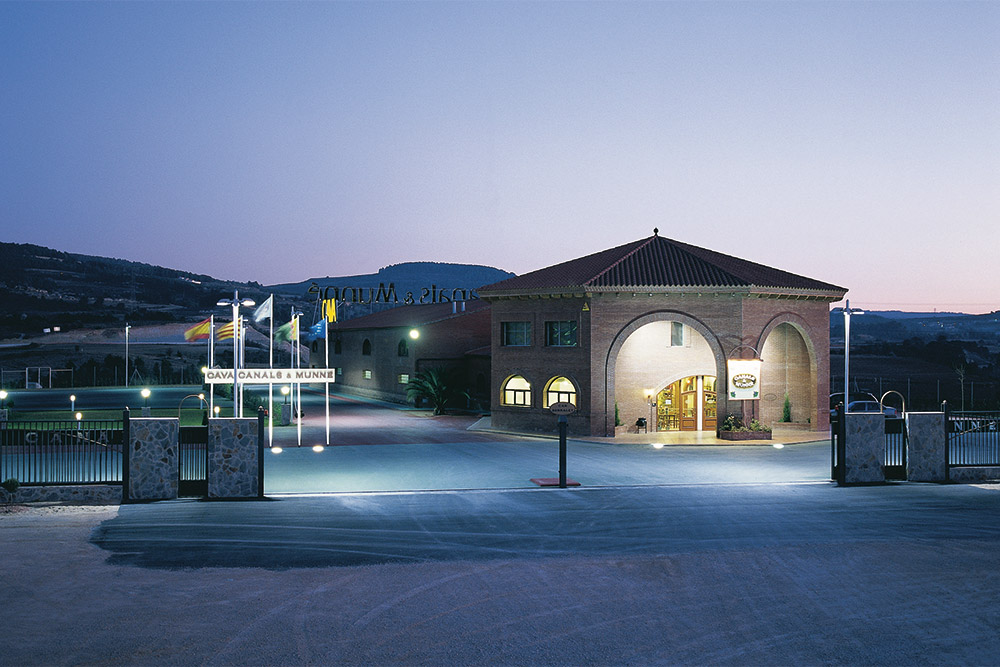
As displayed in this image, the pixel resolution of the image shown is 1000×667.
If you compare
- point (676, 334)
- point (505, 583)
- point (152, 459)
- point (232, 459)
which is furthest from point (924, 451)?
point (152, 459)

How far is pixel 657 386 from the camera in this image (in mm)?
34688

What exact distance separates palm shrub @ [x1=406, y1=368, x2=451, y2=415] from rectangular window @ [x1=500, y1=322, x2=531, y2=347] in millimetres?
10494

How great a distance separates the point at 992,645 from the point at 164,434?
16817 millimetres

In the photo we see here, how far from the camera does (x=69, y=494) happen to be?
1852 cm

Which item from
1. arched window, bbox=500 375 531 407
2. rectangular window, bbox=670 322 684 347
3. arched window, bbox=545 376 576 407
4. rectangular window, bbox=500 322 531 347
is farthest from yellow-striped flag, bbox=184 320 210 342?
rectangular window, bbox=670 322 684 347

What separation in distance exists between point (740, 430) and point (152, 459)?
22.3m

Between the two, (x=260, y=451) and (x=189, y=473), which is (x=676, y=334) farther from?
(x=189, y=473)

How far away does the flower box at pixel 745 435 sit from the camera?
31906 mm

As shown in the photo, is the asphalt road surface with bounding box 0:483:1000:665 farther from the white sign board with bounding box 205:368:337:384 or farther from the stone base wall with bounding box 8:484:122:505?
the white sign board with bounding box 205:368:337:384

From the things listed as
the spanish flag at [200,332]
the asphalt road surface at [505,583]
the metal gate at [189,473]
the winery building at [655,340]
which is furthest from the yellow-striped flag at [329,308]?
the asphalt road surface at [505,583]

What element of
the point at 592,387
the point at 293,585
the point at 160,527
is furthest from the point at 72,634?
the point at 592,387

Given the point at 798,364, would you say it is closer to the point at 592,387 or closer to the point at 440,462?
the point at 592,387

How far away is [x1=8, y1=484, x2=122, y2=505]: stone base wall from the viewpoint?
1841 cm

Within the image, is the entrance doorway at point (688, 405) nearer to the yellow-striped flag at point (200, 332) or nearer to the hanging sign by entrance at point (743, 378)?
the hanging sign by entrance at point (743, 378)
